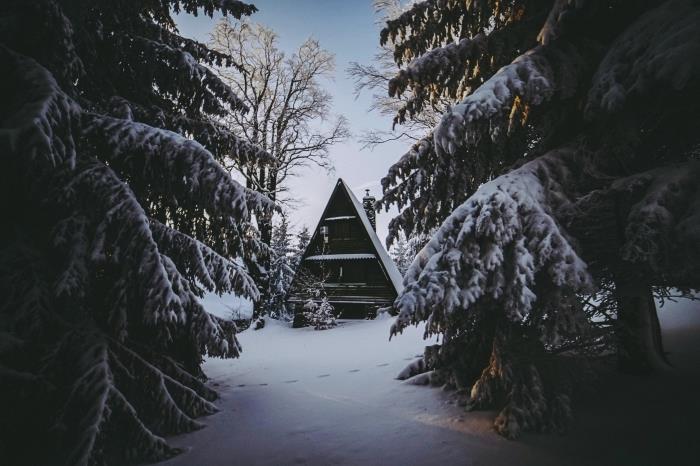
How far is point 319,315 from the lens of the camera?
16.0 m

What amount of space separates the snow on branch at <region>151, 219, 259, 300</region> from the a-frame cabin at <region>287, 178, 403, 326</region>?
39.8 ft

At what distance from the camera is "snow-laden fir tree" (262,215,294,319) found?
18.6m

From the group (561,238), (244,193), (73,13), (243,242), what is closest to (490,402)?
(561,238)

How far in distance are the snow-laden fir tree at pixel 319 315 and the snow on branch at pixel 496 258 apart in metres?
13.2

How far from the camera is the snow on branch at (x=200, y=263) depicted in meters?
4.59

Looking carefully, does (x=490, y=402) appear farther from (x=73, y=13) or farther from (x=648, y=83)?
(x=73, y=13)

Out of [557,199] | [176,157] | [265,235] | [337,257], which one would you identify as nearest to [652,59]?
[557,199]

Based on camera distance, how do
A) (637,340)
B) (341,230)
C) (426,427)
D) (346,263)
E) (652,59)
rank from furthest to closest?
(346,263), (341,230), (637,340), (426,427), (652,59)

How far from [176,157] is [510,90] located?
3.92 m

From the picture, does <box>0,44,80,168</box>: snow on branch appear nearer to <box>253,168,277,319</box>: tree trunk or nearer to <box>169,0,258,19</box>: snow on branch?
<box>169,0,258,19</box>: snow on branch

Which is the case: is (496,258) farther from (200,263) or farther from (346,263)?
(346,263)

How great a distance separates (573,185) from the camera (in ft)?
12.2

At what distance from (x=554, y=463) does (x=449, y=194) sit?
11.6 feet

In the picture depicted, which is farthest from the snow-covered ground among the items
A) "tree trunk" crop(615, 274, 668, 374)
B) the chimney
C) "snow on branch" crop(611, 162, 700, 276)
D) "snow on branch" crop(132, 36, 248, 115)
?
the chimney
